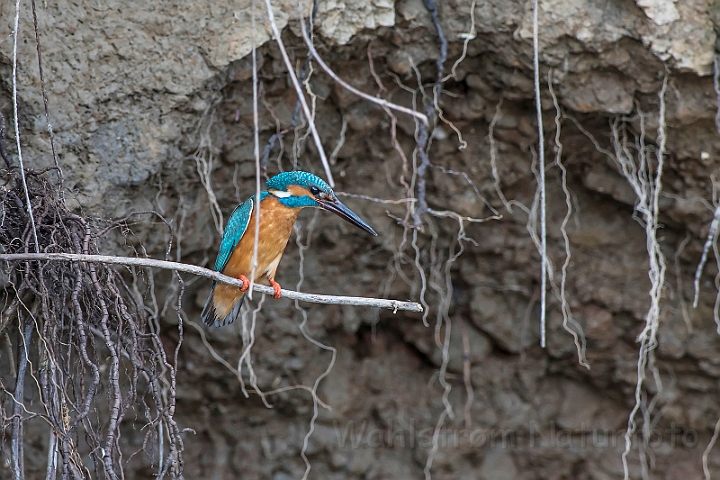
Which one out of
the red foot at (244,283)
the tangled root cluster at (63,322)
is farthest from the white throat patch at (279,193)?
the tangled root cluster at (63,322)

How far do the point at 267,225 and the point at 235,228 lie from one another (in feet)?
0.37

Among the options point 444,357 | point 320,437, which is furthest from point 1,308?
point 444,357

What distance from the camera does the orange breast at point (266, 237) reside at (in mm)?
2506

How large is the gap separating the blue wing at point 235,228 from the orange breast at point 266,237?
0.02m

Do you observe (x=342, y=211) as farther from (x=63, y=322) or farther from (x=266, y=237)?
(x=63, y=322)

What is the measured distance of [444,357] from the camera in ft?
10.8

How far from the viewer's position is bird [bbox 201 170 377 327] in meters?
2.44

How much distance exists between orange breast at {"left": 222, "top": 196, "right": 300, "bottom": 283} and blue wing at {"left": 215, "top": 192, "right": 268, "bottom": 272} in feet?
0.05

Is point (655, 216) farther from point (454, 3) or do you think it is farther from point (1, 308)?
point (1, 308)

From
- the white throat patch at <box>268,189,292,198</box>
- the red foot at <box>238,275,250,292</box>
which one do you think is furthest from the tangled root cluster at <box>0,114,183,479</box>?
the white throat patch at <box>268,189,292,198</box>

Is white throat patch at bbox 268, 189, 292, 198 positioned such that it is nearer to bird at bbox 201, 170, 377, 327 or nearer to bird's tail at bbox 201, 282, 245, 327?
bird at bbox 201, 170, 377, 327

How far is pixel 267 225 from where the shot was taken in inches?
98.8

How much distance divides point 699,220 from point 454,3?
125cm

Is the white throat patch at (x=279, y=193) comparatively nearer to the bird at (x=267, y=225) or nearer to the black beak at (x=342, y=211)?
the bird at (x=267, y=225)
